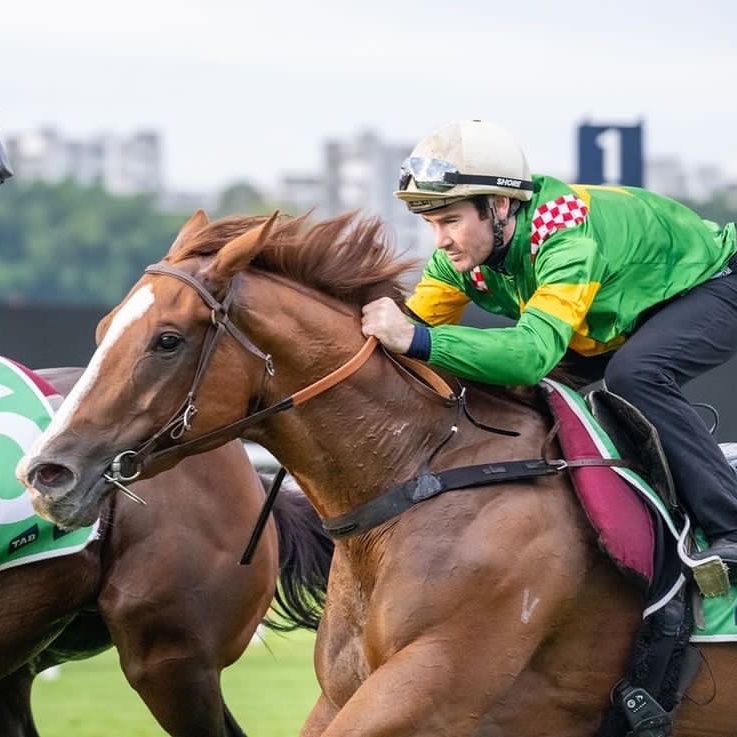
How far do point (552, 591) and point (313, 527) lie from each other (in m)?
1.80

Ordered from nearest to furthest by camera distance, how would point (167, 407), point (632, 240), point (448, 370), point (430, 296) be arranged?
point (167, 407), point (448, 370), point (632, 240), point (430, 296)

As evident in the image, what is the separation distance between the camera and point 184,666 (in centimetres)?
508

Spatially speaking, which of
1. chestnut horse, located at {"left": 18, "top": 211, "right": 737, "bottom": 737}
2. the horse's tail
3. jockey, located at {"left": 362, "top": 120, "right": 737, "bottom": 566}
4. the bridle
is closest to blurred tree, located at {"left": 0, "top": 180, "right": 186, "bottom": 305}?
the horse's tail

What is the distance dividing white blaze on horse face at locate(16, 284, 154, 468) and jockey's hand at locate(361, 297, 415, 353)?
57 centimetres

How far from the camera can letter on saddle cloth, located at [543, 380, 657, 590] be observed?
13.1 ft

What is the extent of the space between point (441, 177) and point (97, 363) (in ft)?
3.36

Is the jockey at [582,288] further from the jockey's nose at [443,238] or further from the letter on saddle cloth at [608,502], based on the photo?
the letter on saddle cloth at [608,502]

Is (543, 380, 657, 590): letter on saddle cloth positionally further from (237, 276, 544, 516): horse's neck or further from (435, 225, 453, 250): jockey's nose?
(435, 225, 453, 250): jockey's nose

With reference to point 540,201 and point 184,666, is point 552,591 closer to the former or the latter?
point 540,201

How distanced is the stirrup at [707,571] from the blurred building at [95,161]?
202 feet

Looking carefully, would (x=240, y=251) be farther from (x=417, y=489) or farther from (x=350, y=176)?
(x=350, y=176)

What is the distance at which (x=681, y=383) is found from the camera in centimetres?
434

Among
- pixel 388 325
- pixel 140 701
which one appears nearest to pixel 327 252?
pixel 388 325

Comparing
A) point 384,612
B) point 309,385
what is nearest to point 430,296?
point 309,385
